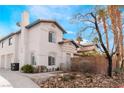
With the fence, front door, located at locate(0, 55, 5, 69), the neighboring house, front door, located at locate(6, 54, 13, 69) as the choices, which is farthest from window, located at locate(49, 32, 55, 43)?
front door, located at locate(0, 55, 5, 69)

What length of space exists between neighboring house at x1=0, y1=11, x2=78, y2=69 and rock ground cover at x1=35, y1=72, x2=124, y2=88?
26 cm

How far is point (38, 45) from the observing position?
5578 mm

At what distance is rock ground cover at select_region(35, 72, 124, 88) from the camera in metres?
5.52

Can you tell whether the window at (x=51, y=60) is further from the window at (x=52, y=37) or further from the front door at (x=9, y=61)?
the front door at (x=9, y=61)

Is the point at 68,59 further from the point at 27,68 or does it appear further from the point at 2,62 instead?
the point at 2,62

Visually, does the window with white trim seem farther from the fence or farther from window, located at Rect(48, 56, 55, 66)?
the fence

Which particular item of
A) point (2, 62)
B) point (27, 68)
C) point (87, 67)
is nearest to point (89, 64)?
point (87, 67)

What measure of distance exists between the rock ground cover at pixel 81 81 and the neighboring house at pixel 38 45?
0.26 metres

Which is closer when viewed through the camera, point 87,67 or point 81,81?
point 81,81

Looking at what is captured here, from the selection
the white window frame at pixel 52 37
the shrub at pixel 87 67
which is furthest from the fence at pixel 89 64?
the white window frame at pixel 52 37

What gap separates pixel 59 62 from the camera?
568cm

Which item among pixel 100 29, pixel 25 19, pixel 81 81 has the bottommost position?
pixel 81 81

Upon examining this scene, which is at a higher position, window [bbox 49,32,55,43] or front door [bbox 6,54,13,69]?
window [bbox 49,32,55,43]

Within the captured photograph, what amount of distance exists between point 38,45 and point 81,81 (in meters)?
1.01
